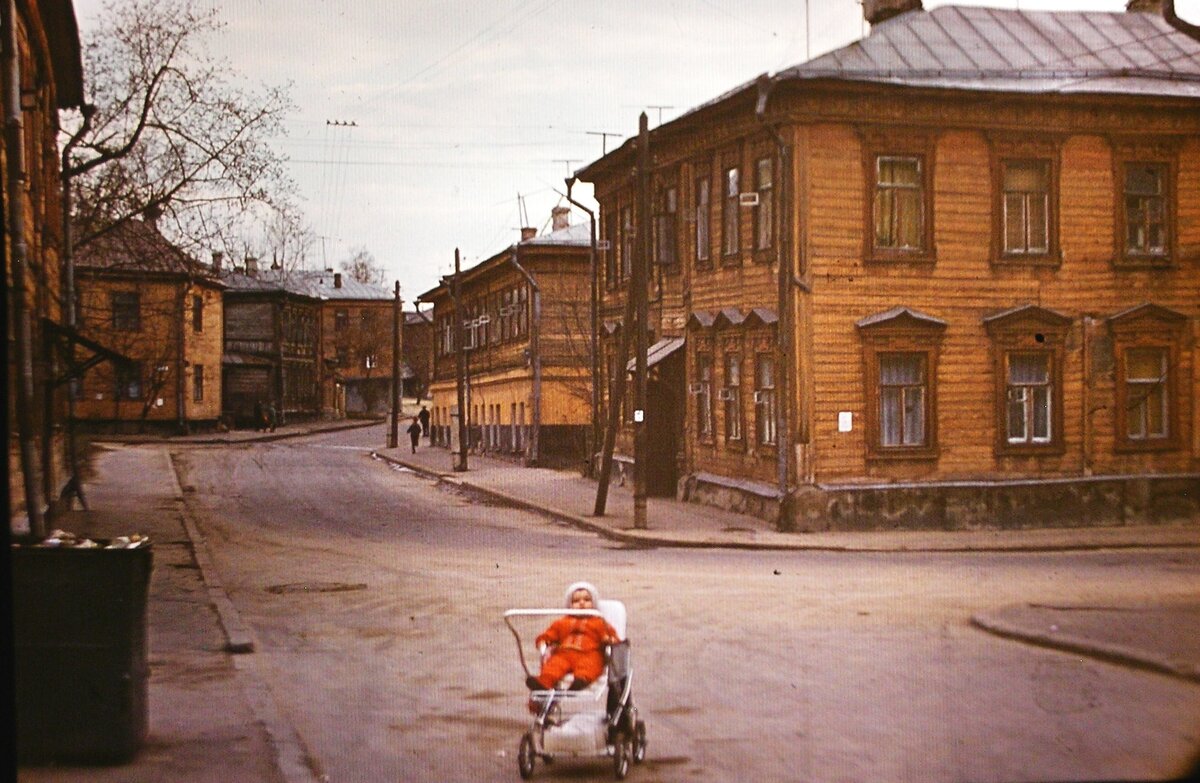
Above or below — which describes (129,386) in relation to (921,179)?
below

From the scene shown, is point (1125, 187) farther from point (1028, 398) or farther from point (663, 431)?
point (663, 431)

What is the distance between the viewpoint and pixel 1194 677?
10.7 meters

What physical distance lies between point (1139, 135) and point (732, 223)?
7564 mm

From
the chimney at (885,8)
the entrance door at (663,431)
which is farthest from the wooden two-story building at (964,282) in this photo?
the entrance door at (663,431)

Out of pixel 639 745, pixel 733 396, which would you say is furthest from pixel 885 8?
pixel 639 745

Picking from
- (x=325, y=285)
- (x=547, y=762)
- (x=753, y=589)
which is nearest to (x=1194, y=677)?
(x=547, y=762)

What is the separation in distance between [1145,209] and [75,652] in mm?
23555

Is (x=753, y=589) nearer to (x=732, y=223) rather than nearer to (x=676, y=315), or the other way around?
(x=732, y=223)

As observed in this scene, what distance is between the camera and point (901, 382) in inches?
1019

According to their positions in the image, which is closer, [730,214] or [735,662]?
[735,662]

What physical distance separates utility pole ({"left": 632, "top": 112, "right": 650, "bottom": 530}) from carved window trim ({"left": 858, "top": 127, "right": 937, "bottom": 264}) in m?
3.81

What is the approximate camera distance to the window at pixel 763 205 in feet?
87.9

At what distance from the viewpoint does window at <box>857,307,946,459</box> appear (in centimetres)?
2561

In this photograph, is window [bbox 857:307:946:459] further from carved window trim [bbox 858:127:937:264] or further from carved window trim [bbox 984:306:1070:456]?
carved window trim [bbox 984:306:1070:456]
